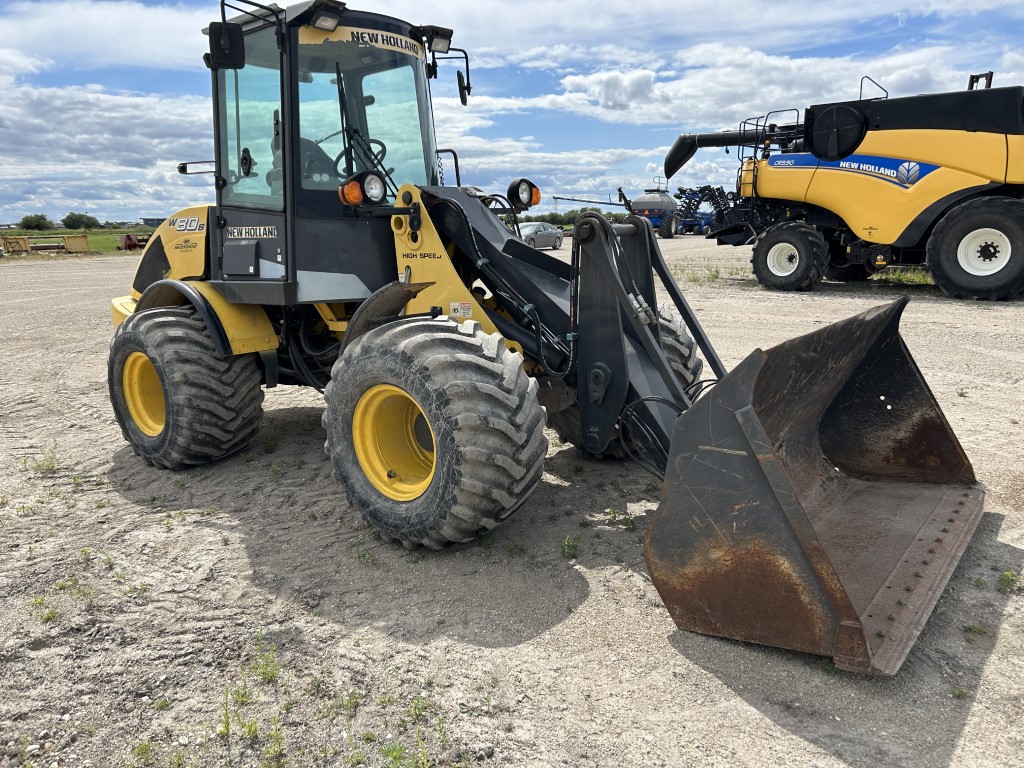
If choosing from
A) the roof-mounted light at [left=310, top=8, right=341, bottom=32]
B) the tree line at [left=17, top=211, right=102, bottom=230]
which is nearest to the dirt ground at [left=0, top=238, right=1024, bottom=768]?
the roof-mounted light at [left=310, top=8, right=341, bottom=32]

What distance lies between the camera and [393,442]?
4383mm

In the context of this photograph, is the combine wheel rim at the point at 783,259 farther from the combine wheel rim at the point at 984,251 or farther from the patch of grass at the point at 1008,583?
the patch of grass at the point at 1008,583

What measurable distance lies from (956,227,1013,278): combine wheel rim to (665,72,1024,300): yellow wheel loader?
0.01 m

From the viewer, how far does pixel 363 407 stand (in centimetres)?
420

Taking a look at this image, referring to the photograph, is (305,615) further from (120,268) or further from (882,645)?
(120,268)

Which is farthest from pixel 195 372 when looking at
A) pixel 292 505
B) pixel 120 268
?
pixel 120 268

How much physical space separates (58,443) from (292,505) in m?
2.57

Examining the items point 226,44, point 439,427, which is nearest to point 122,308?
point 226,44

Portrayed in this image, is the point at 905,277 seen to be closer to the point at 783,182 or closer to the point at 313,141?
the point at 783,182

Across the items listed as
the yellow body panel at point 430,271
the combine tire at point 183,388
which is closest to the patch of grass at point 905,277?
the yellow body panel at point 430,271

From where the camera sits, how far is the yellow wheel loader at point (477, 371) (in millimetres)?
3092

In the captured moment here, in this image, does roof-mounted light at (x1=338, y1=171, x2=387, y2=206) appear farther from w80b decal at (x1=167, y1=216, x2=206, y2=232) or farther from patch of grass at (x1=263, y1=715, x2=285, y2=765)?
patch of grass at (x1=263, y1=715, x2=285, y2=765)

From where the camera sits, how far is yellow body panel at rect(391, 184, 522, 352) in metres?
4.54

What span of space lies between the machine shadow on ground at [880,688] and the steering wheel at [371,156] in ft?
10.7
